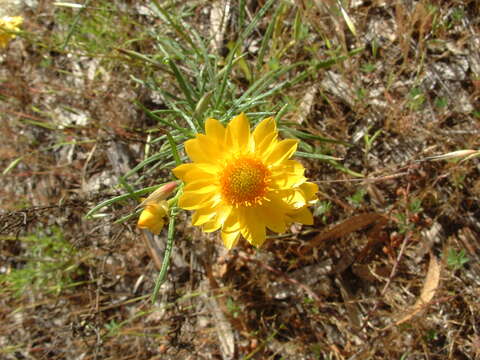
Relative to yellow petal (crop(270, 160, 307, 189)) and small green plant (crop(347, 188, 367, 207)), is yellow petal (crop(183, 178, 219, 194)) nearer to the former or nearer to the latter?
yellow petal (crop(270, 160, 307, 189))

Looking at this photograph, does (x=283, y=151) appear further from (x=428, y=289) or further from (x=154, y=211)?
(x=428, y=289)

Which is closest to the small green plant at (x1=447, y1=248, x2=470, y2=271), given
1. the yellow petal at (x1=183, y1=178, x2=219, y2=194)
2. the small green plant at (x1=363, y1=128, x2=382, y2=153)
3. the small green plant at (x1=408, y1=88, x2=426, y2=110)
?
the small green plant at (x1=363, y1=128, x2=382, y2=153)

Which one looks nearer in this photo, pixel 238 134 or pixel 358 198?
pixel 238 134

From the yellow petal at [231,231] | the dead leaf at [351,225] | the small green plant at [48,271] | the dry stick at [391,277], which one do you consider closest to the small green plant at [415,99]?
the dead leaf at [351,225]

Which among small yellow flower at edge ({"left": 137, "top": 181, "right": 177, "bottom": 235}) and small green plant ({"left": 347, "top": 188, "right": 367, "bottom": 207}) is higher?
small yellow flower at edge ({"left": 137, "top": 181, "right": 177, "bottom": 235})

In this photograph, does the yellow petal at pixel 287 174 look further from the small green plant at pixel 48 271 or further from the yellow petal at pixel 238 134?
the small green plant at pixel 48 271

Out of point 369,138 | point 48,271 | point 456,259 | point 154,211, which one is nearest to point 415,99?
point 369,138
